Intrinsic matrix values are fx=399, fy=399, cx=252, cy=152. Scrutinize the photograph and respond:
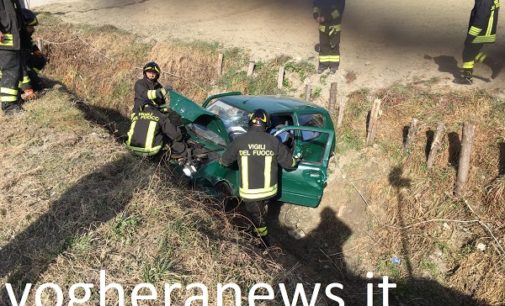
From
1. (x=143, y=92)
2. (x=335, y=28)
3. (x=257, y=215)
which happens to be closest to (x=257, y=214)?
(x=257, y=215)

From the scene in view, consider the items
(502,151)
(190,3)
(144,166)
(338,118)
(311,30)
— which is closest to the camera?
(144,166)

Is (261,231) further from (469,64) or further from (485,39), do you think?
(485,39)

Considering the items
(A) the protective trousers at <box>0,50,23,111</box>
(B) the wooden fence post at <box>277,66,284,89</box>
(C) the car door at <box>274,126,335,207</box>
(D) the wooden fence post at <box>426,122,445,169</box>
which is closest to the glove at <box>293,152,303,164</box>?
(C) the car door at <box>274,126,335,207</box>

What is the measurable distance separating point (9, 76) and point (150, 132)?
2644 millimetres

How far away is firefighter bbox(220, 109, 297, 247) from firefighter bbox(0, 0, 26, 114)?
12.4 ft

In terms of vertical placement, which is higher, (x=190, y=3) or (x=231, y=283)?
(x=190, y=3)

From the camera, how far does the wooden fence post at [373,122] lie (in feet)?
22.8

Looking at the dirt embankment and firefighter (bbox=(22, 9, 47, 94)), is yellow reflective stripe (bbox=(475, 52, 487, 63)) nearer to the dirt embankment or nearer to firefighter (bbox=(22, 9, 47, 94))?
the dirt embankment

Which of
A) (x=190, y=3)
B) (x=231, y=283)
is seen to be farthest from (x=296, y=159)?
(x=190, y=3)

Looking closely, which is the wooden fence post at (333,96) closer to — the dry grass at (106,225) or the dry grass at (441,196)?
the dry grass at (441,196)

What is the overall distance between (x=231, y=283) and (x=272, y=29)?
1029 centimetres

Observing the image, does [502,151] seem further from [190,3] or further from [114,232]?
[190,3]

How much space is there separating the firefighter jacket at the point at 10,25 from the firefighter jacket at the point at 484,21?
779cm

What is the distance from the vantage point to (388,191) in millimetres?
6516
